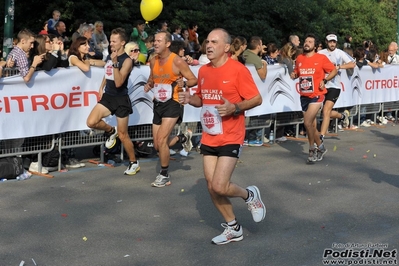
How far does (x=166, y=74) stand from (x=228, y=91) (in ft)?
8.95

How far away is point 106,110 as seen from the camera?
1027 cm

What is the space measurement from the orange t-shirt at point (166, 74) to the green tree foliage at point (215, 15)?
358 inches

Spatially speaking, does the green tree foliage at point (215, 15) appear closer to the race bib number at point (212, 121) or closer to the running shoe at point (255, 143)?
the running shoe at point (255, 143)

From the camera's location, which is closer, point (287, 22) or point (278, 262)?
point (278, 262)

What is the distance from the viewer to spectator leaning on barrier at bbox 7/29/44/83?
972cm

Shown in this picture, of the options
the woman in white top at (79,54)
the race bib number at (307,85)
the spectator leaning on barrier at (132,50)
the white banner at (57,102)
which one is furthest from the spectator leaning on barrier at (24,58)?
the race bib number at (307,85)

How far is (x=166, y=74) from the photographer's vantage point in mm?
9711

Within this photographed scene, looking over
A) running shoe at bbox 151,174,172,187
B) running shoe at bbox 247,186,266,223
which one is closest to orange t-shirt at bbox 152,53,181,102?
running shoe at bbox 151,174,172,187

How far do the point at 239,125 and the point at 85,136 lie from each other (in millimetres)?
4228

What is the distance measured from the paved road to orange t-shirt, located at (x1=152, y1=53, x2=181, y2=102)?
1353mm

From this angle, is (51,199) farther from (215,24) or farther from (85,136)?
(215,24)

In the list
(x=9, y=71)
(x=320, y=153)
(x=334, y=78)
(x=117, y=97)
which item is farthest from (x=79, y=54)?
(x=334, y=78)

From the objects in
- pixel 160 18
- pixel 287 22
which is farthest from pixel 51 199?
pixel 287 22

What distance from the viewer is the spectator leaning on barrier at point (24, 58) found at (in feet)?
31.9
